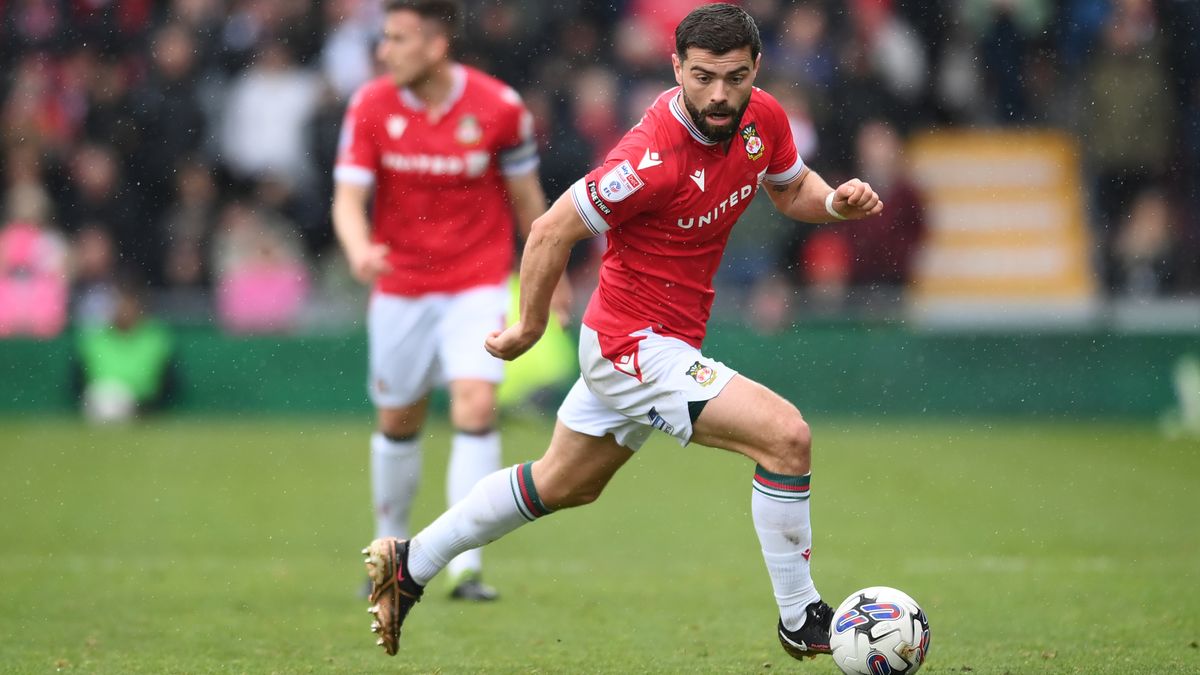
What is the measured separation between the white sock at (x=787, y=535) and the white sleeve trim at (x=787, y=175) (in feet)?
3.92

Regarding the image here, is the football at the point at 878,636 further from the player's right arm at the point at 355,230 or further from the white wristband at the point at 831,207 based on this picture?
the player's right arm at the point at 355,230

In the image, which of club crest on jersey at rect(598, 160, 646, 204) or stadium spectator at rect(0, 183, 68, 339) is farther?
stadium spectator at rect(0, 183, 68, 339)

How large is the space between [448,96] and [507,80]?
27.7 feet

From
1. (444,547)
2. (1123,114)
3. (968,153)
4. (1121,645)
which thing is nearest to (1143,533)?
(1121,645)

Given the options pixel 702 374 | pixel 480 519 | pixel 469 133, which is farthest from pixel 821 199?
pixel 469 133

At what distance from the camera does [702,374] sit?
5996 millimetres

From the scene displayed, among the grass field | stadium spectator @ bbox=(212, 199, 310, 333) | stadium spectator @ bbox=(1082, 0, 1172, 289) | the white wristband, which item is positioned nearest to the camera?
the white wristband

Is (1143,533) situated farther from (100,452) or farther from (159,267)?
(159,267)

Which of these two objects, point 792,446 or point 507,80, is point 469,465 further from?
point 507,80

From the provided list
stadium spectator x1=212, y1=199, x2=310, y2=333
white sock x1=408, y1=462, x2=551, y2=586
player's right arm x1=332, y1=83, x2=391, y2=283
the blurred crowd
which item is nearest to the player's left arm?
white sock x1=408, y1=462, x2=551, y2=586

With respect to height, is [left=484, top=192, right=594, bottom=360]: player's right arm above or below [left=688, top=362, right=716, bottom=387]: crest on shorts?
above

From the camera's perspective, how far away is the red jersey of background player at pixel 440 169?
8.37 m

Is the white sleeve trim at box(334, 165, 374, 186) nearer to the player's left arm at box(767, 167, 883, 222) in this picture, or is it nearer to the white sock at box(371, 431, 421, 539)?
the white sock at box(371, 431, 421, 539)

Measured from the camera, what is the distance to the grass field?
6672mm
